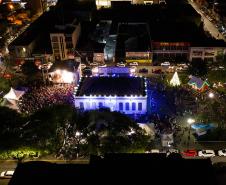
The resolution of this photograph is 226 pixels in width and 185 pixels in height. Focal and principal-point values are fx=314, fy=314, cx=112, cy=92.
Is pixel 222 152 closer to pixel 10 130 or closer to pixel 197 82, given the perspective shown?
pixel 197 82

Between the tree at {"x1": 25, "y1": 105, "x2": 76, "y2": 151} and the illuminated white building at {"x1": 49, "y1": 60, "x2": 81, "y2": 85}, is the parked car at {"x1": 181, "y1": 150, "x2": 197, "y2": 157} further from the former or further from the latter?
the illuminated white building at {"x1": 49, "y1": 60, "x2": 81, "y2": 85}

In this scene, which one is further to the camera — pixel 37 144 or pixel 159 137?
pixel 159 137

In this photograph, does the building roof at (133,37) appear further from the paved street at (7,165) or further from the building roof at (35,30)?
the paved street at (7,165)

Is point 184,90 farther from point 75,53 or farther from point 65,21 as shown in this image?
point 65,21

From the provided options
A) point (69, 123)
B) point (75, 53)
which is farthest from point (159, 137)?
point (75, 53)

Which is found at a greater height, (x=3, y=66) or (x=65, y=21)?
(x=65, y=21)

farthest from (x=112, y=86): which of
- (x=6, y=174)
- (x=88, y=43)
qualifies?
(x=6, y=174)
